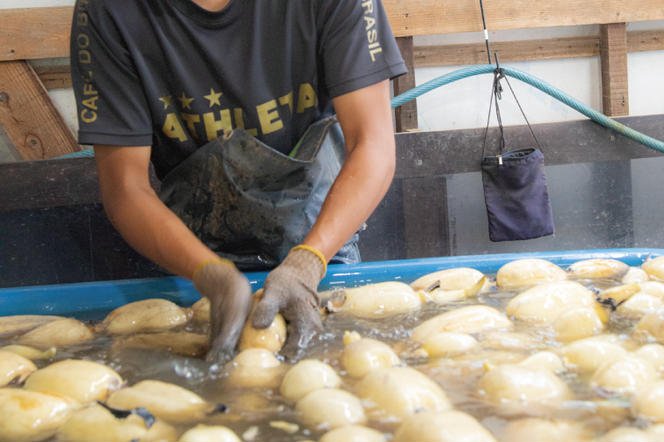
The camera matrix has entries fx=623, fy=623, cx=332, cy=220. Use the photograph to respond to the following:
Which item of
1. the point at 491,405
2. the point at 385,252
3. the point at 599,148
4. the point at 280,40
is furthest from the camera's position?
the point at 385,252

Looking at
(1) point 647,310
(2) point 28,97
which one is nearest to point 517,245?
(1) point 647,310

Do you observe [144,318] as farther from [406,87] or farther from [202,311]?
[406,87]

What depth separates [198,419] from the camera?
25.8 inches

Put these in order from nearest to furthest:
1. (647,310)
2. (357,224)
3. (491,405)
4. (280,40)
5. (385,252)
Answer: (491,405), (647,310), (357,224), (280,40), (385,252)

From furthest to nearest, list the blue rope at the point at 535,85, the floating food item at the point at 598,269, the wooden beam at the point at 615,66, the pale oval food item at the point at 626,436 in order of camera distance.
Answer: the wooden beam at the point at 615,66
the blue rope at the point at 535,85
the floating food item at the point at 598,269
the pale oval food item at the point at 626,436

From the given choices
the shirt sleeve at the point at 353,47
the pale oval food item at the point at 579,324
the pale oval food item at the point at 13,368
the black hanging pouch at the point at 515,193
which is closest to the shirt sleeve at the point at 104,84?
the shirt sleeve at the point at 353,47

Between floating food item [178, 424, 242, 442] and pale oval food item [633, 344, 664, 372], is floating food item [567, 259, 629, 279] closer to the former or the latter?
pale oval food item [633, 344, 664, 372]

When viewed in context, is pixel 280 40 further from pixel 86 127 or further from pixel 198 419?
pixel 198 419

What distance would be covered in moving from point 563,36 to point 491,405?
2649 millimetres

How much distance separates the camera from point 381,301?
106 centimetres

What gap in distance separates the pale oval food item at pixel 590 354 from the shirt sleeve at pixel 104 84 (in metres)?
0.95

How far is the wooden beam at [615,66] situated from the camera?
9.01 ft

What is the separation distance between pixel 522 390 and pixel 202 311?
63 centimetres

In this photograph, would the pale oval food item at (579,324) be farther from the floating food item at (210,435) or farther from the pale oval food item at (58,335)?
the pale oval food item at (58,335)
